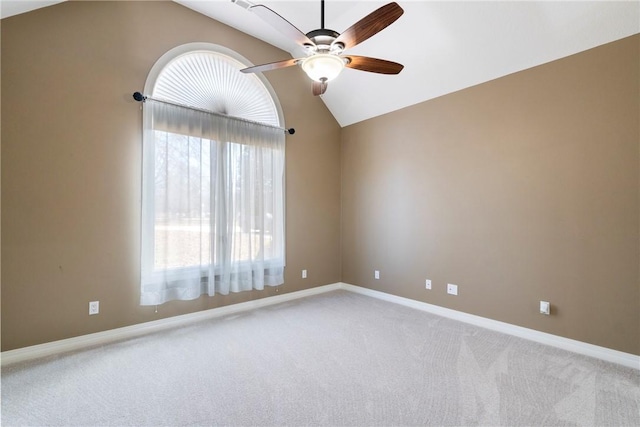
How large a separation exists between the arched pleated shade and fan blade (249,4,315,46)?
1800mm

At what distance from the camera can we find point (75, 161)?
2719 millimetres

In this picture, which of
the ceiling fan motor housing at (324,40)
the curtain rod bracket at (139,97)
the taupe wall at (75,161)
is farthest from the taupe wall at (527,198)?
the curtain rod bracket at (139,97)

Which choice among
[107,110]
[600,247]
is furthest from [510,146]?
[107,110]

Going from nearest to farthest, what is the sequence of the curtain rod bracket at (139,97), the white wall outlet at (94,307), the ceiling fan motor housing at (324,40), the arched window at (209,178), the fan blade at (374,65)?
the ceiling fan motor housing at (324,40), the fan blade at (374,65), the white wall outlet at (94,307), the curtain rod bracket at (139,97), the arched window at (209,178)

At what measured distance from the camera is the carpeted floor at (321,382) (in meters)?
1.84

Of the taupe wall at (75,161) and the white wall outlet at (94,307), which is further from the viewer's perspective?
the white wall outlet at (94,307)

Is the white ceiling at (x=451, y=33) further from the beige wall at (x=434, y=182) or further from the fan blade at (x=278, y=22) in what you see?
the fan blade at (x=278, y=22)

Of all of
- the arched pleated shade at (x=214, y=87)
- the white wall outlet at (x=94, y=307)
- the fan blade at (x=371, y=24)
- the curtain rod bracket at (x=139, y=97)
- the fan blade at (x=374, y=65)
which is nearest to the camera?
the fan blade at (x=371, y=24)

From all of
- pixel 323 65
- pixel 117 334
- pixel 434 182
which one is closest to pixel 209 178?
pixel 117 334

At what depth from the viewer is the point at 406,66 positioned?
3588mm

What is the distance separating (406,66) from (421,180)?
1.40 metres

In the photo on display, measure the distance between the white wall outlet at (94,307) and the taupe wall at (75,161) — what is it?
0.04 meters

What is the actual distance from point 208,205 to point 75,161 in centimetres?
124

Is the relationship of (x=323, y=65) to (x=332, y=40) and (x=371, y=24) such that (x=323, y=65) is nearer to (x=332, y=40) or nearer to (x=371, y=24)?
(x=332, y=40)
